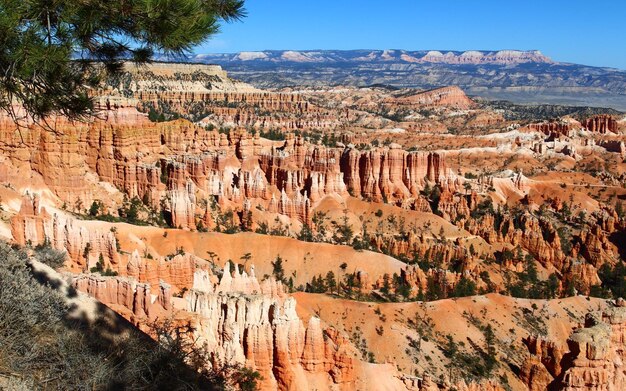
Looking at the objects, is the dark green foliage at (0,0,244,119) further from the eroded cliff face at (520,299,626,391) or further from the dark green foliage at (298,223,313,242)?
the dark green foliage at (298,223,313,242)

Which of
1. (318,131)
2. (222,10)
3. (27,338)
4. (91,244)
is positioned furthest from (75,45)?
(318,131)

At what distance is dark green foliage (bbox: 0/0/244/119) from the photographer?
914cm

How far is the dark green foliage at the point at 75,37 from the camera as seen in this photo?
914 centimetres

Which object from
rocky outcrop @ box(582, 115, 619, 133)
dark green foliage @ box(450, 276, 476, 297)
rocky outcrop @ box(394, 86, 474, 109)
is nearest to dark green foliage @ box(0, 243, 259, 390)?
dark green foliage @ box(450, 276, 476, 297)

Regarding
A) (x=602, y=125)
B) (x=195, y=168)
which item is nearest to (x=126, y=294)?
(x=195, y=168)

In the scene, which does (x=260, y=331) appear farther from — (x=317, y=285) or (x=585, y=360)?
(x=317, y=285)

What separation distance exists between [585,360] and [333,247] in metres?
20.2

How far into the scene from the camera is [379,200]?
61.5 meters

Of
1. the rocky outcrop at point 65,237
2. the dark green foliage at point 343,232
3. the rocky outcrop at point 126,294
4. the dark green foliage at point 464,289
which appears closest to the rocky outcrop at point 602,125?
the dark green foliage at point 343,232

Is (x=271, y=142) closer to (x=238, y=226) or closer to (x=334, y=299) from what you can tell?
(x=238, y=226)

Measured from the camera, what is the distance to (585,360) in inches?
1112

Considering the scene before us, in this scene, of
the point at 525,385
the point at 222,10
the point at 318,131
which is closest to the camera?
the point at 222,10

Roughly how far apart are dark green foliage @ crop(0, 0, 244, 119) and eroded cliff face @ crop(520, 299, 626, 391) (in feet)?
80.4

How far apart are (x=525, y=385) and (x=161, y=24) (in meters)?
26.8
